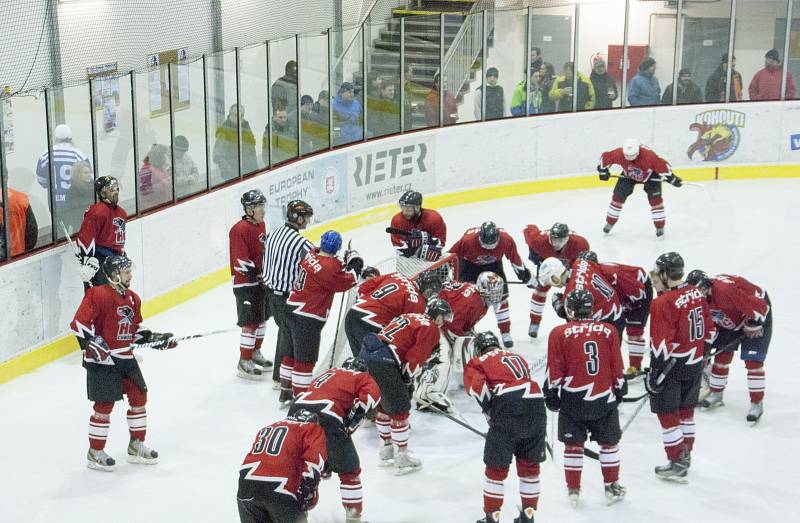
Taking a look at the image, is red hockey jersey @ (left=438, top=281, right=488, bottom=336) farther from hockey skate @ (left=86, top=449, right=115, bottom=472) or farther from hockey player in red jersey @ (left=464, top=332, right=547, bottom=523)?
hockey skate @ (left=86, top=449, right=115, bottom=472)

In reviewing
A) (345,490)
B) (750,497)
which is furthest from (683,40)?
(345,490)

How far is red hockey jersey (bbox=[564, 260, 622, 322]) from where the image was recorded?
22.9 feet

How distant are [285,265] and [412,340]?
1.43 m

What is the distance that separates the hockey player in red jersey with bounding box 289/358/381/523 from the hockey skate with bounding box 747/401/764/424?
8.91ft

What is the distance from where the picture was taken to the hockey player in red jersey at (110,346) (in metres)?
6.25

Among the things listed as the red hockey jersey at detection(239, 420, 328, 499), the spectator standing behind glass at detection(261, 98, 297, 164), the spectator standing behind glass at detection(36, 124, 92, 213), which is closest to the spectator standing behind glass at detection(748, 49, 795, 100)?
the spectator standing behind glass at detection(261, 98, 297, 164)

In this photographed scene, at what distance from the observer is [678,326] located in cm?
619

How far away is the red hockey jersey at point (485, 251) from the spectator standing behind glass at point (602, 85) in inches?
231

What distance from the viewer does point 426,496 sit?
20.5 ft

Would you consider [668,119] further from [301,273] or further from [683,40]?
[301,273]

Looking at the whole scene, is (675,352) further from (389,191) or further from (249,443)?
(389,191)

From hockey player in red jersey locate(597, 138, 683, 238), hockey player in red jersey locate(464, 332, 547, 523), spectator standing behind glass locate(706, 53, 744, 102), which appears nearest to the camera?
hockey player in red jersey locate(464, 332, 547, 523)

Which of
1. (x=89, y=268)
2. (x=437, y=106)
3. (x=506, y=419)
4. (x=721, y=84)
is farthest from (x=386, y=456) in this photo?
(x=721, y=84)

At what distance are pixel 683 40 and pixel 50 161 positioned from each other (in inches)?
314
